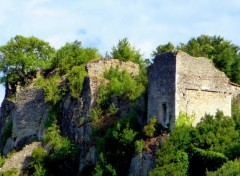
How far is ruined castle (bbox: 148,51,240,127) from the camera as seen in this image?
31.6m

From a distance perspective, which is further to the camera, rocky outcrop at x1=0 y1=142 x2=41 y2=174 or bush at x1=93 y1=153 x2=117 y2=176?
rocky outcrop at x1=0 y1=142 x2=41 y2=174

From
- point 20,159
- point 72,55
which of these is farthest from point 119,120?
point 72,55

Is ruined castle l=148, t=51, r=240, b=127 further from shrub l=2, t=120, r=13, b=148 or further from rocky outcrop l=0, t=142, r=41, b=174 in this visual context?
shrub l=2, t=120, r=13, b=148

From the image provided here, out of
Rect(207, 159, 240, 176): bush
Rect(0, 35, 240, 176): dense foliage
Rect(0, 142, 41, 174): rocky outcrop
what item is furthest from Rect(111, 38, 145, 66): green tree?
Rect(207, 159, 240, 176): bush

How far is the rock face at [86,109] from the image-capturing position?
37312mm

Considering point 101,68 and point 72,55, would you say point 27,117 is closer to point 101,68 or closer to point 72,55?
point 72,55

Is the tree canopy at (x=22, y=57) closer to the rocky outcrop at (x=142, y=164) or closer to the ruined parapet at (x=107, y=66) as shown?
the ruined parapet at (x=107, y=66)

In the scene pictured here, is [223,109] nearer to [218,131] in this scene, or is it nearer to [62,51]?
[218,131]

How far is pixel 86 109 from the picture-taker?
3925 centimetres

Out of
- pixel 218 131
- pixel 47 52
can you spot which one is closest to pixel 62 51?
pixel 47 52

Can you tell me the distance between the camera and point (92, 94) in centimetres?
3922

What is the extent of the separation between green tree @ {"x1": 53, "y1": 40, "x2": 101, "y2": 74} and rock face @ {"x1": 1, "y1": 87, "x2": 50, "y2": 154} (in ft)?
8.12

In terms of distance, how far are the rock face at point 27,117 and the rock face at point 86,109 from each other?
8.94 ft

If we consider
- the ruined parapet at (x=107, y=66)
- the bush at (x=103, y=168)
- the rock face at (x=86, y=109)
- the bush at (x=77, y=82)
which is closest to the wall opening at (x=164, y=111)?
the bush at (x=103, y=168)
